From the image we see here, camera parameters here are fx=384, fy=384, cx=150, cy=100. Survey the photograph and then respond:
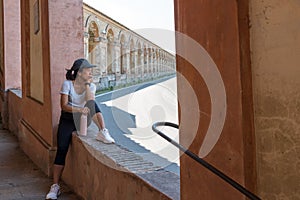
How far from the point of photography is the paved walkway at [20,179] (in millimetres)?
3426

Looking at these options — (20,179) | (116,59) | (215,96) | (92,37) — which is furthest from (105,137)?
(92,37)

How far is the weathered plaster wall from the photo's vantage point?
40.3 inches

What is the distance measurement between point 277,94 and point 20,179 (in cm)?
348

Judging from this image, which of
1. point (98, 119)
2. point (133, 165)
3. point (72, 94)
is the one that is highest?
point (72, 94)

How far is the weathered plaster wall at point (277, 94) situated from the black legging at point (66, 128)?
8.17 feet

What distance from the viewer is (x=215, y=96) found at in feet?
4.31

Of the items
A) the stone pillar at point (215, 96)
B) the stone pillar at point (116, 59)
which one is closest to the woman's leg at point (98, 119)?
the stone pillar at point (215, 96)

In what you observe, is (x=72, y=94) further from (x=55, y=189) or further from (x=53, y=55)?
(x=55, y=189)

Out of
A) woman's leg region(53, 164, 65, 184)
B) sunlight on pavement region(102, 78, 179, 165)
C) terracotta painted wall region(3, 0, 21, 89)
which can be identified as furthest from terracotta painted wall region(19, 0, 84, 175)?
terracotta painted wall region(3, 0, 21, 89)

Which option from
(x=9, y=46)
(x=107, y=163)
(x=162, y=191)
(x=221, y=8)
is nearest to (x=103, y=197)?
(x=107, y=163)

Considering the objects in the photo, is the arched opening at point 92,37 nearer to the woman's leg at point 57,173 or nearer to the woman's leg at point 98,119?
the woman's leg at point 98,119

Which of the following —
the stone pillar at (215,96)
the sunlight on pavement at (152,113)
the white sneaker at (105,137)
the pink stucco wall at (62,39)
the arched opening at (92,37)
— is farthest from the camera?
the arched opening at (92,37)

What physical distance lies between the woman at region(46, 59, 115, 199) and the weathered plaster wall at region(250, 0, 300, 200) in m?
2.39

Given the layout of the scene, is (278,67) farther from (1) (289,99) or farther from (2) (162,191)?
(2) (162,191)
